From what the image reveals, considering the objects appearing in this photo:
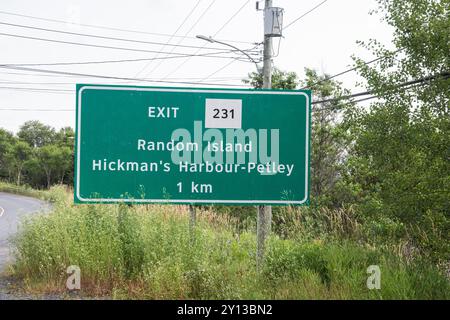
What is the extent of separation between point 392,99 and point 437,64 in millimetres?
834

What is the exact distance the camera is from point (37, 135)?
320 ft

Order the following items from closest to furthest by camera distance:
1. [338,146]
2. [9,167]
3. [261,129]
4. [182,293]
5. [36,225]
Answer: [182,293] → [261,129] → [36,225] → [338,146] → [9,167]

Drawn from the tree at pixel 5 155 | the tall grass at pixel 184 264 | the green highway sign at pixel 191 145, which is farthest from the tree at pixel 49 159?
the green highway sign at pixel 191 145

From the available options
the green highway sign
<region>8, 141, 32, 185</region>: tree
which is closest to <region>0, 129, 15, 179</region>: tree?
<region>8, 141, 32, 185</region>: tree

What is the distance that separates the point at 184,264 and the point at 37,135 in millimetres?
94803

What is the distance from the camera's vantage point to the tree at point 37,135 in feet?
316

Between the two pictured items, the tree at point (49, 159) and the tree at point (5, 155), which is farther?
the tree at point (5, 155)

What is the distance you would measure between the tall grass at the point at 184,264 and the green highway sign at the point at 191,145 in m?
0.59

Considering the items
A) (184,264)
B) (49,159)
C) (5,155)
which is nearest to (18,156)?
(5,155)

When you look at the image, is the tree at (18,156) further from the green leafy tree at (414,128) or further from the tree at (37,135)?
the green leafy tree at (414,128)

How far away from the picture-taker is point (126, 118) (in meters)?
8.73

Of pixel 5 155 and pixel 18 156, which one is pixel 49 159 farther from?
pixel 18 156
